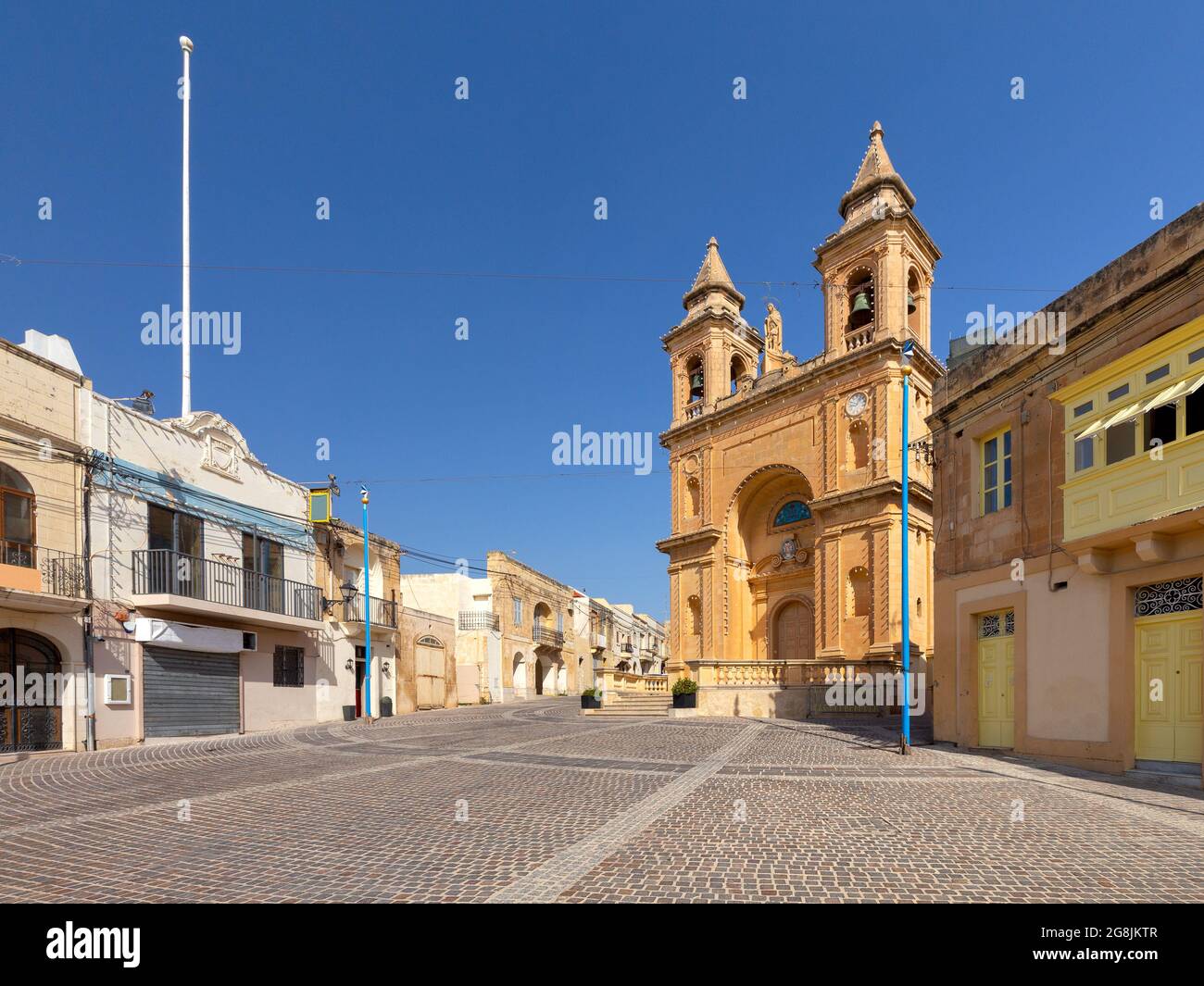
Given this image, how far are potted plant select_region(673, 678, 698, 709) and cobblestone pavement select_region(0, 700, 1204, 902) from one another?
9.91 m

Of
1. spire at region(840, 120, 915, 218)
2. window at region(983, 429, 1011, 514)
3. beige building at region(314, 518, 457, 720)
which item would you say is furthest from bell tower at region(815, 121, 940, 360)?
beige building at region(314, 518, 457, 720)

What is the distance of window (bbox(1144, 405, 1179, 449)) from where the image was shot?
10.0 metres

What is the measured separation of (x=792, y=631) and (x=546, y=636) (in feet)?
65.7

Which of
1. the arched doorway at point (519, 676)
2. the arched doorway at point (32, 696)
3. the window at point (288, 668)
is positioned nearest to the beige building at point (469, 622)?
the arched doorway at point (519, 676)

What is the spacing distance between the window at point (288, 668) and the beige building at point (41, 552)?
623cm

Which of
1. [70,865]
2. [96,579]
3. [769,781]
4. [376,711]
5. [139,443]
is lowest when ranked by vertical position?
[376,711]

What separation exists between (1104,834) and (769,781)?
13.3 ft

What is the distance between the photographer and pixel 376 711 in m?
26.2

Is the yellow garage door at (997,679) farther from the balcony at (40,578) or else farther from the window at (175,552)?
the balcony at (40,578)

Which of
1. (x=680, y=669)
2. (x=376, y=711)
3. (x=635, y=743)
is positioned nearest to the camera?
(x=635, y=743)

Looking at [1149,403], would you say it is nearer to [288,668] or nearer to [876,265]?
[876,265]

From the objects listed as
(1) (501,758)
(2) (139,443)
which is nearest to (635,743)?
(1) (501,758)

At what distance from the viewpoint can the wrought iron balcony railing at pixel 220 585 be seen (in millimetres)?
16766
